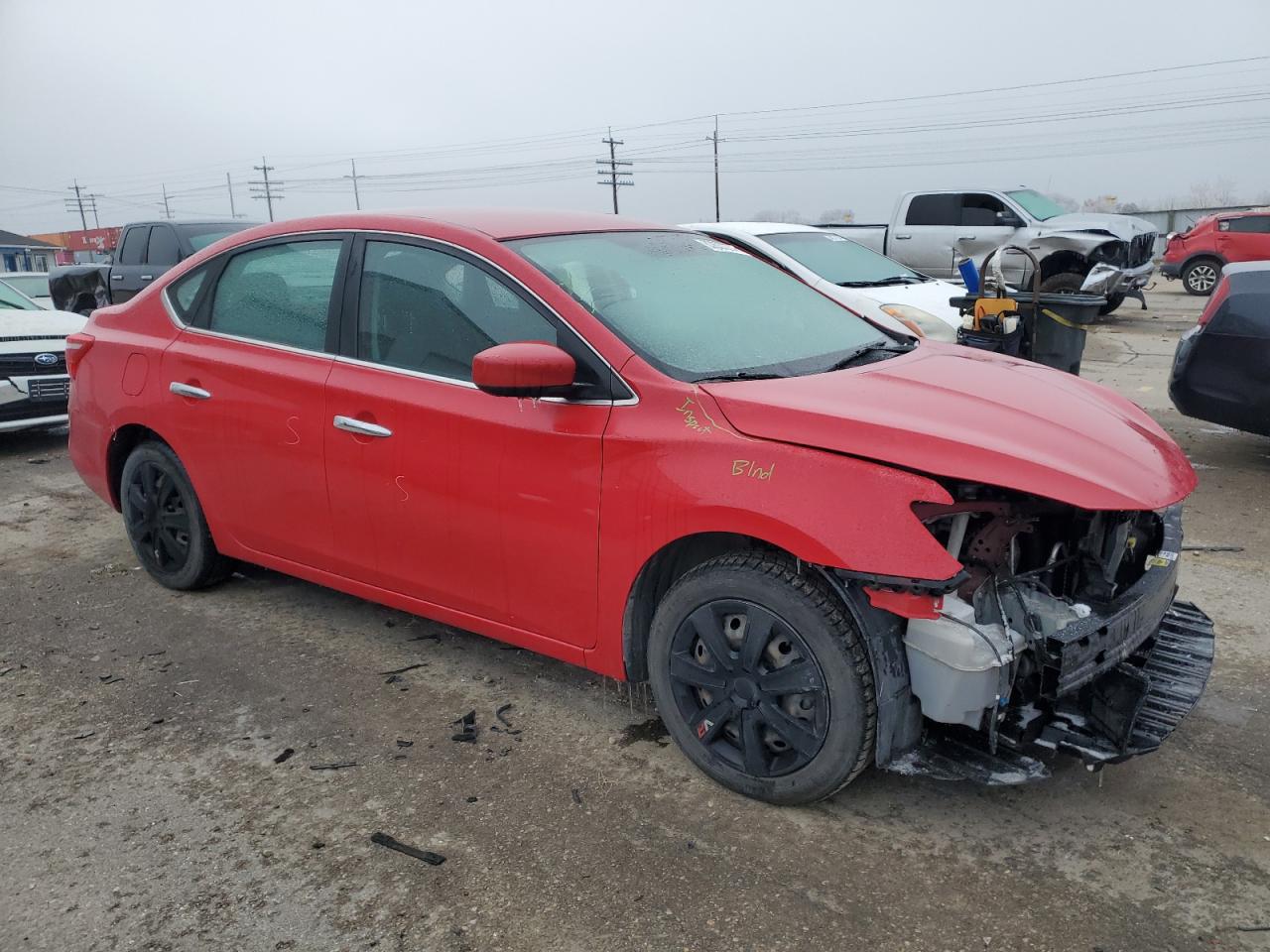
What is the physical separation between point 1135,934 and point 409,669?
8.18 ft

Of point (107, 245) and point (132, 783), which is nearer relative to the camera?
point (132, 783)

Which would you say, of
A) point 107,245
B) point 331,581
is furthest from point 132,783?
point 107,245

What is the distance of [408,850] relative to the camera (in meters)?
2.64

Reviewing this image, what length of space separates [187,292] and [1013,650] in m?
3.54

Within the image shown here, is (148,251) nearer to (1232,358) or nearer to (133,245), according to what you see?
(133,245)

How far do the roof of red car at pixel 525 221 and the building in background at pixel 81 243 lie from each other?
44369 mm

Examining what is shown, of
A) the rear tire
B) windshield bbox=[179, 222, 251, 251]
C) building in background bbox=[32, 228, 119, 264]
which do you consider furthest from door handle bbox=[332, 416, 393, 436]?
building in background bbox=[32, 228, 119, 264]

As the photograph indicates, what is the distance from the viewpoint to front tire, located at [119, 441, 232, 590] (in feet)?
14.0

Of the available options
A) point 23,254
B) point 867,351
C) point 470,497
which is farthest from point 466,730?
point 23,254

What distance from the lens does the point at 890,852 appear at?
8.53 feet

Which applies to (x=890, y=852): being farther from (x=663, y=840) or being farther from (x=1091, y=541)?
(x=1091, y=541)

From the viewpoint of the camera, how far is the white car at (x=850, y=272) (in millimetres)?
7809

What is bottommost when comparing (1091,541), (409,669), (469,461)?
(409,669)

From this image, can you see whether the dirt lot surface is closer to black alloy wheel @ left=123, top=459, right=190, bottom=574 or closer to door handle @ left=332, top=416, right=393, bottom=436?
black alloy wheel @ left=123, top=459, right=190, bottom=574
